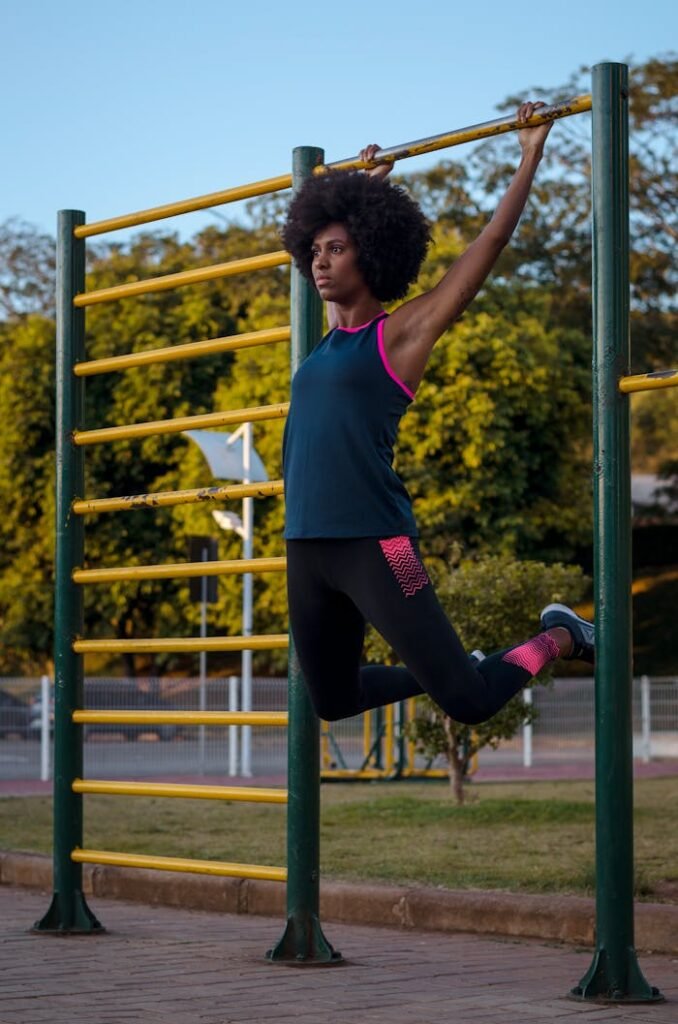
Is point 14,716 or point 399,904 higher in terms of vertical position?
point 14,716

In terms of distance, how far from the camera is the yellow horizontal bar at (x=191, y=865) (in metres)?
6.11

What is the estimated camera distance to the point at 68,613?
279 inches

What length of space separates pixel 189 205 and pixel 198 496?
3.98 feet

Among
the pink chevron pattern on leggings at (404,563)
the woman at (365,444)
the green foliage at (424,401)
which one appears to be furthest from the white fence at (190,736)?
the pink chevron pattern on leggings at (404,563)

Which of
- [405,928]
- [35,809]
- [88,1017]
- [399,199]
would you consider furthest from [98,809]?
[399,199]

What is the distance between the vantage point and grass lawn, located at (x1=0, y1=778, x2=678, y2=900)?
342 inches

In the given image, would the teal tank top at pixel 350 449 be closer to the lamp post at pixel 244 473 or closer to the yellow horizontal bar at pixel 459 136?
the yellow horizontal bar at pixel 459 136

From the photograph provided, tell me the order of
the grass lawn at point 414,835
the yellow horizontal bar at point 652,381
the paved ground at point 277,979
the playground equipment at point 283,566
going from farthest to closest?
1. the grass lawn at point 414,835
2. the playground equipment at point 283,566
3. the yellow horizontal bar at point 652,381
4. the paved ground at point 277,979

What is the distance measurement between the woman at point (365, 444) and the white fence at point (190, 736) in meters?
14.8

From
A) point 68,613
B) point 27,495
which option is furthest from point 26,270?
point 68,613

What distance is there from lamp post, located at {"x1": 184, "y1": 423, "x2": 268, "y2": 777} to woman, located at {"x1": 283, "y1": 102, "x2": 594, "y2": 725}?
1509cm

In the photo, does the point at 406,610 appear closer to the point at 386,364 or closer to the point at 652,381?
the point at 386,364

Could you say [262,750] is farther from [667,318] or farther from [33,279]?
[33,279]

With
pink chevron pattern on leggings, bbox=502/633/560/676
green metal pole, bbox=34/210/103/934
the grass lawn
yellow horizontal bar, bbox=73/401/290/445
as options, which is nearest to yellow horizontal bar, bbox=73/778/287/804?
green metal pole, bbox=34/210/103/934
